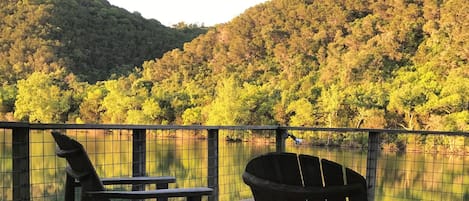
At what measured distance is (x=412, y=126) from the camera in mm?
23266

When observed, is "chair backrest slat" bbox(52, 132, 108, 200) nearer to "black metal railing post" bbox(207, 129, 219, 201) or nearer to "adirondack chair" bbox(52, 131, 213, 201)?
"adirondack chair" bbox(52, 131, 213, 201)

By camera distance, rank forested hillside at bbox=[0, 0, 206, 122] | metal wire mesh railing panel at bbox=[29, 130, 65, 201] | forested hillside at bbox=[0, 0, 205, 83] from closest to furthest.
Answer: metal wire mesh railing panel at bbox=[29, 130, 65, 201]
forested hillside at bbox=[0, 0, 206, 122]
forested hillside at bbox=[0, 0, 205, 83]

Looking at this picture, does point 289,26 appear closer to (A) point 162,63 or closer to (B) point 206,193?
(A) point 162,63

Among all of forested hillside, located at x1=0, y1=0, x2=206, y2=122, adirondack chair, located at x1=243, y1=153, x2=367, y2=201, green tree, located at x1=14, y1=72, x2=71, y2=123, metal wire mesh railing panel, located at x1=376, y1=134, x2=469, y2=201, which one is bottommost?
metal wire mesh railing panel, located at x1=376, y1=134, x2=469, y2=201

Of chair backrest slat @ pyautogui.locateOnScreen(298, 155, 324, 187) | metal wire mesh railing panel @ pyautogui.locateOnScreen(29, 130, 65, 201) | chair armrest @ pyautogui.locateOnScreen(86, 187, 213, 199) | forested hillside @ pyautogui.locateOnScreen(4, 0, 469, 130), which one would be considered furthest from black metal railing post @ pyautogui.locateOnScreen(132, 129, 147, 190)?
forested hillside @ pyautogui.locateOnScreen(4, 0, 469, 130)

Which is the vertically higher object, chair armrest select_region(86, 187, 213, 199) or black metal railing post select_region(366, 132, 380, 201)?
chair armrest select_region(86, 187, 213, 199)

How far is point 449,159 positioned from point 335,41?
15874mm

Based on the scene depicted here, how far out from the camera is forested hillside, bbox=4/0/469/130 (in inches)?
942

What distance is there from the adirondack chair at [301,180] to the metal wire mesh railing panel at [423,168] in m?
11.6

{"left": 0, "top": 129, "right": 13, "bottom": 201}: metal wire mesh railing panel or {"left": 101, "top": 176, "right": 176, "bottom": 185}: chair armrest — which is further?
{"left": 0, "top": 129, "right": 13, "bottom": 201}: metal wire mesh railing panel

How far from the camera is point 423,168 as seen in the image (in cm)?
1705

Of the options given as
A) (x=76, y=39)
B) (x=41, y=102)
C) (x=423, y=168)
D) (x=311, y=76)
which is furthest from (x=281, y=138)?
(x=76, y=39)

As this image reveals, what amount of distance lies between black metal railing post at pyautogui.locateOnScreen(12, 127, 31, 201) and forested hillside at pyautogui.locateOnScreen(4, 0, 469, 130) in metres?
21.3

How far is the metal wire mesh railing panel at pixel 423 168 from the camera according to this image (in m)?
14.1
